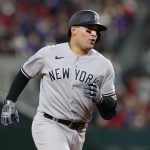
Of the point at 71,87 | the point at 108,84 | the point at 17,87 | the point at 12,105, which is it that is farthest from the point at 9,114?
the point at 108,84

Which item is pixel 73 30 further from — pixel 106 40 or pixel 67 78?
pixel 106 40

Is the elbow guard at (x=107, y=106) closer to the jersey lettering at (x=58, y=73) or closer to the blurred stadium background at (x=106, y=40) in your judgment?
the jersey lettering at (x=58, y=73)

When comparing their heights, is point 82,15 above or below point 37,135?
above

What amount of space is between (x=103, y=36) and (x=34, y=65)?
783cm

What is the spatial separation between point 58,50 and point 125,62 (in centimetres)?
794

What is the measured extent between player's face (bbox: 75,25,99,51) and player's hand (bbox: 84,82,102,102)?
0.40 meters

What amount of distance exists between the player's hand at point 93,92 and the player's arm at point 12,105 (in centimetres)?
72

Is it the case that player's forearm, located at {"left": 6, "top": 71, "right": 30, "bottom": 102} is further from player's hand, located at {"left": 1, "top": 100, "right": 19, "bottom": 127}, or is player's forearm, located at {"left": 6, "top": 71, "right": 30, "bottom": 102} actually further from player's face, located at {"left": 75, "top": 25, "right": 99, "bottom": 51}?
player's face, located at {"left": 75, "top": 25, "right": 99, "bottom": 51}

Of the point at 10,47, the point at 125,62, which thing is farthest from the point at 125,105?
the point at 10,47

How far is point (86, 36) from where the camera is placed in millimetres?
6324

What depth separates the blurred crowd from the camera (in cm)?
1326

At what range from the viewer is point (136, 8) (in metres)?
15.0

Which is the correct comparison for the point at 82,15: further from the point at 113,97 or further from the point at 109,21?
the point at 109,21

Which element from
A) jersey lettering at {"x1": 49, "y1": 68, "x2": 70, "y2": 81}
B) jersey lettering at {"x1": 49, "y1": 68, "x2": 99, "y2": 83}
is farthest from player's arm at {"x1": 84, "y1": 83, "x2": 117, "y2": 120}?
jersey lettering at {"x1": 49, "y1": 68, "x2": 70, "y2": 81}
